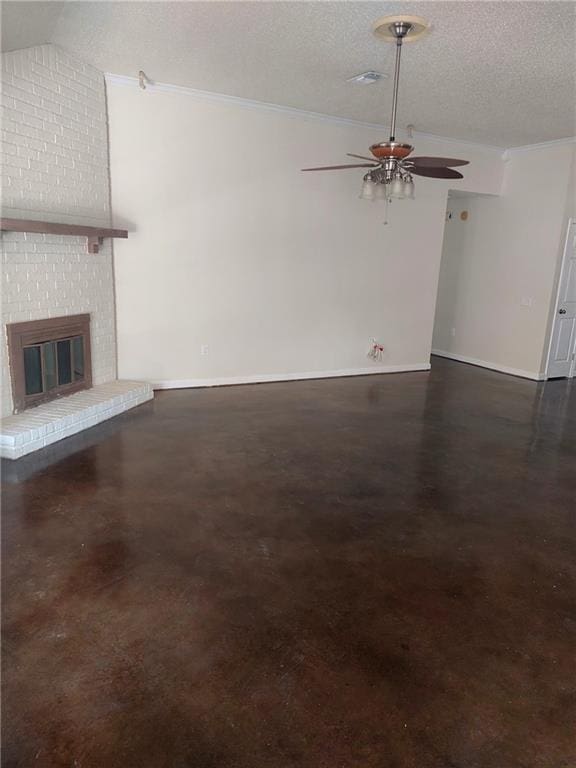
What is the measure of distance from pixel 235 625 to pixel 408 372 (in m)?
5.54

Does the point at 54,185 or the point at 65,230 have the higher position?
the point at 54,185

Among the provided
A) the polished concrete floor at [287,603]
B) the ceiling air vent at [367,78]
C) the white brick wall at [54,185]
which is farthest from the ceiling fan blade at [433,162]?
the white brick wall at [54,185]

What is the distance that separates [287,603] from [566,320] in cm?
641

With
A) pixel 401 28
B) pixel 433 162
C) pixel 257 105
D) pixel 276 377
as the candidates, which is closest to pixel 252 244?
pixel 257 105

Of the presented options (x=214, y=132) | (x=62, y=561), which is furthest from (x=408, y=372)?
(x=62, y=561)

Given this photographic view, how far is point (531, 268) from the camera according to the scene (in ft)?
23.2

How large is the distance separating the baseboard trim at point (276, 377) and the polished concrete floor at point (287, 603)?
4.84 feet

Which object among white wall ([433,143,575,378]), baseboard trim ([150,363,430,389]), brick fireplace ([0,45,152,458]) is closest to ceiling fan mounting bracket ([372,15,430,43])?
brick fireplace ([0,45,152,458])

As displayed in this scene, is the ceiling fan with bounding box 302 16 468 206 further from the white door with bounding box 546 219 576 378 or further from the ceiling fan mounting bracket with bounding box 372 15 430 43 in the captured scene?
the white door with bounding box 546 219 576 378

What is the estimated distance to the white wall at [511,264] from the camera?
6789mm

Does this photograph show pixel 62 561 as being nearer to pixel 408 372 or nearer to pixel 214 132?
pixel 214 132

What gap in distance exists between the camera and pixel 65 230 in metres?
4.18

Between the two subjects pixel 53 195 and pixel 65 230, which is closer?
pixel 65 230

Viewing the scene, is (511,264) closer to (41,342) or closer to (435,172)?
(435,172)
